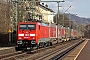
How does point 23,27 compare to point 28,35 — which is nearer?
point 28,35

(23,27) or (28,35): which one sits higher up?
(23,27)

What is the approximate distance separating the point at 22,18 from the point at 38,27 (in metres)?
23.8

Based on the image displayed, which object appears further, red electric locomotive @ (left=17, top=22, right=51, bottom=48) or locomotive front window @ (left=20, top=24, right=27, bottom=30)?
locomotive front window @ (left=20, top=24, right=27, bottom=30)

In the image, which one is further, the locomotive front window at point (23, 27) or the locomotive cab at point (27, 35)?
the locomotive front window at point (23, 27)

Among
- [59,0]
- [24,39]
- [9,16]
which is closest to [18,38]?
[24,39]

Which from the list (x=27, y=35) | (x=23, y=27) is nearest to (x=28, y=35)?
(x=27, y=35)

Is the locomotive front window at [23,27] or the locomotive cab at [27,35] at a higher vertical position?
the locomotive front window at [23,27]

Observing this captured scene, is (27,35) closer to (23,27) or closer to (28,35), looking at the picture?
(28,35)

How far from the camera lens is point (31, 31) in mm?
32250

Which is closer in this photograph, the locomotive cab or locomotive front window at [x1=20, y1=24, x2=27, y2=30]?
the locomotive cab

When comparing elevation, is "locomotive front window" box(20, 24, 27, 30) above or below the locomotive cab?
above

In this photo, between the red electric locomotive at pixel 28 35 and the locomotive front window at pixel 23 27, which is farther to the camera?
the locomotive front window at pixel 23 27

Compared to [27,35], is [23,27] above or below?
above

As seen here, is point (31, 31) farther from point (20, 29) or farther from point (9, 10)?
point (9, 10)
